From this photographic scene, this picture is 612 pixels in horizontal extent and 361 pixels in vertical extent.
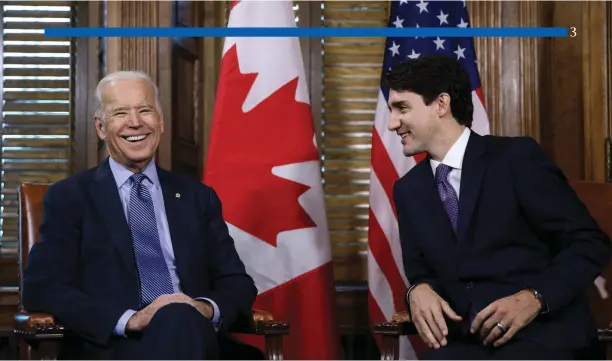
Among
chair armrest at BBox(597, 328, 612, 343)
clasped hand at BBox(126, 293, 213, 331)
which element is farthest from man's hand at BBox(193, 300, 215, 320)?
chair armrest at BBox(597, 328, 612, 343)

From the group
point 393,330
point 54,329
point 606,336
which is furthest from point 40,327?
point 606,336

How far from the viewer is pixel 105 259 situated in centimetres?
260

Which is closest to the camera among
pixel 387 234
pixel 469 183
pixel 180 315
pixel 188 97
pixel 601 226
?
pixel 180 315

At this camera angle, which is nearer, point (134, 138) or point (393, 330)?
point (393, 330)

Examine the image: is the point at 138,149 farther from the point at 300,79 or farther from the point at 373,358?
the point at 373,358

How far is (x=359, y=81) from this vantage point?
14.1ft

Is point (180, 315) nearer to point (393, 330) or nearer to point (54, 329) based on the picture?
point (54, 329)

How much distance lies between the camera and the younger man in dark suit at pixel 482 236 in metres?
2.39

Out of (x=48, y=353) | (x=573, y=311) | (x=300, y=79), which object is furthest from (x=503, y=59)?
(x=48, y=353)

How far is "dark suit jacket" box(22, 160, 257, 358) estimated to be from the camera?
8.14 ft

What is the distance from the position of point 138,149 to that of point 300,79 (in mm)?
1087

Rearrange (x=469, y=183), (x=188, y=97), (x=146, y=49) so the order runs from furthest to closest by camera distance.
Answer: (x=188, y=97), (x=146, y=49), (x=469, y=183)

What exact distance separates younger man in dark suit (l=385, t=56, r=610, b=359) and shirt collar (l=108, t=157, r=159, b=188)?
2.61 feet

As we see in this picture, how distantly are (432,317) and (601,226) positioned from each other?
40.2 inches
